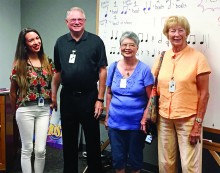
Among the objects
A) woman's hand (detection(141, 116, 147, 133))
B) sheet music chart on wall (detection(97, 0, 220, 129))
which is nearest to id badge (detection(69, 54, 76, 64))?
sheet music chart on wall (detection(97, 0, 220, 129))

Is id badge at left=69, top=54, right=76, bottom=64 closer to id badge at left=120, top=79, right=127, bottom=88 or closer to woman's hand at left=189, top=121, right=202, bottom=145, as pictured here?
id badge at left=120, top=79, right=127, bottom=88

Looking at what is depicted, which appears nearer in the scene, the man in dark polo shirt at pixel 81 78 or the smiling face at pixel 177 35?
the smiling face at pixel 177 35

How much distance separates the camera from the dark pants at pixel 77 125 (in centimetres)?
234

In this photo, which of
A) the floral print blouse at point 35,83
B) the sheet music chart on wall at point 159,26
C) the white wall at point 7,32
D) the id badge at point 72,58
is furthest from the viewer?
the white wall at point 7,32

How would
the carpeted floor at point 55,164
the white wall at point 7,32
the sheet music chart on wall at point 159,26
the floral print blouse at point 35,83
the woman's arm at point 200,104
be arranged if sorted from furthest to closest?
the white wall at point 7,32
the carpeted floor at point 55,164
the floral print blouse at point 35,83
the sheet music chart on wall at point 159,26
the woman's arm at point 200,104

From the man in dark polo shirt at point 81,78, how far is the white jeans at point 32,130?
0.20m

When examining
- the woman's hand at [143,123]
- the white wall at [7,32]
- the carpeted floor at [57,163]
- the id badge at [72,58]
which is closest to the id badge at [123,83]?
the woman's hand at [143,123]

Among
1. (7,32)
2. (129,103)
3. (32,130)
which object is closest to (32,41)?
(32,130)

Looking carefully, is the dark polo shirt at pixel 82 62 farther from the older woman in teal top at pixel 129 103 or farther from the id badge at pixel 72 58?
the older woman in teal top at pixel 129 103

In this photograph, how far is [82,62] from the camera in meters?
2.28

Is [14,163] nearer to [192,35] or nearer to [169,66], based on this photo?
[169,66]

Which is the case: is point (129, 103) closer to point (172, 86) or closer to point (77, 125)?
point (172, 86)

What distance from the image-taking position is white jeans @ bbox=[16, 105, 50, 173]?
221cm

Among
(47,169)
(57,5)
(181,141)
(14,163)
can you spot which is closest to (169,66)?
(181,141)
